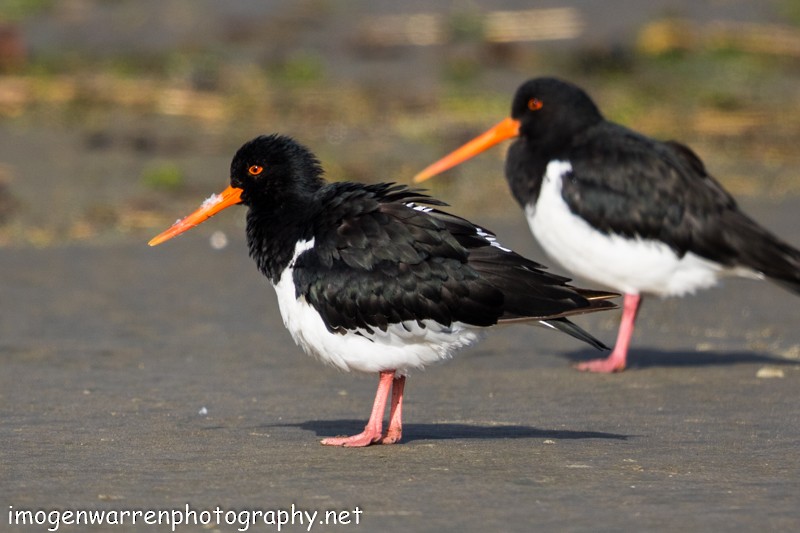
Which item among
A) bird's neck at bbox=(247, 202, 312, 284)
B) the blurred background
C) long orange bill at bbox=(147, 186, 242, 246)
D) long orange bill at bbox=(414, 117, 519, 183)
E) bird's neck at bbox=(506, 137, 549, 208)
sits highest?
the blurred background

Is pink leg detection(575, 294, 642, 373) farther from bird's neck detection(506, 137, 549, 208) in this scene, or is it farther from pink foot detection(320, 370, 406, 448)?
pink foot detection(320, 370, 406, 448)

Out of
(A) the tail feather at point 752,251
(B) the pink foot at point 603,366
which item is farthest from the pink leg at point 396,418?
(A) the tail feather at point 752,251

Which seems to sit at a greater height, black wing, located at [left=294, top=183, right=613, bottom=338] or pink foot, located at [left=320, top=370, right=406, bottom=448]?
black wing, located at [left=294, top=183, right=613, bottom=338]

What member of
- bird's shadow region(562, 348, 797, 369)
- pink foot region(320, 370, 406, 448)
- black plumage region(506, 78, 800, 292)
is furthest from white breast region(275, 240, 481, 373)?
black plumage region(506, 78, 800, 292)

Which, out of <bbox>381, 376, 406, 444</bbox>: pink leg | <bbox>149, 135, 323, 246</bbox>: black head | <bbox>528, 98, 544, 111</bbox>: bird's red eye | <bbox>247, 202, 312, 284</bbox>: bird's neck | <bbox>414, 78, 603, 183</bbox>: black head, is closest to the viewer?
<bbox>381, 376, 406, 444</bbox>: pink leg

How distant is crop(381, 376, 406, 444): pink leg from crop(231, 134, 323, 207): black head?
1.05 meters

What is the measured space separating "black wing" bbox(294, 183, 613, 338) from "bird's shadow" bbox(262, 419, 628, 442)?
2.20 ft

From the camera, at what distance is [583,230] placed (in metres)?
9.43

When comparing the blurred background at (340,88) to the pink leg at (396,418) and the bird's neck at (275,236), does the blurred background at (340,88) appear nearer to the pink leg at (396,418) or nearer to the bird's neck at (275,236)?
the bird's neck at (275,236)

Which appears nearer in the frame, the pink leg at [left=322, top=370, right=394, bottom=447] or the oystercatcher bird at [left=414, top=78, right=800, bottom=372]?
the pink leg at [left=322, top=370, right=394, bottom=447]

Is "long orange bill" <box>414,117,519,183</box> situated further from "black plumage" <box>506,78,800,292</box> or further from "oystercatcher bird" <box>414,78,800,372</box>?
"oystercatcher bird" <box>414,78,800,372</box>

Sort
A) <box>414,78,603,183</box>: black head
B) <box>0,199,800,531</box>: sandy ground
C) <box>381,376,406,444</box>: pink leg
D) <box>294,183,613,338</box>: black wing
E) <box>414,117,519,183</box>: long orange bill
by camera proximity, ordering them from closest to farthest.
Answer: <box>0,199,800,531</box>: sandy ground → <box>294,183,613,338</box>: black wing → <box>381,376,406,444</box>: pink leg → <box>414,78,603,183</box>: black head → <box>414,117,519,183</box>: long orange bill

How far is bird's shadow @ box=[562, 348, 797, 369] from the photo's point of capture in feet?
29.9

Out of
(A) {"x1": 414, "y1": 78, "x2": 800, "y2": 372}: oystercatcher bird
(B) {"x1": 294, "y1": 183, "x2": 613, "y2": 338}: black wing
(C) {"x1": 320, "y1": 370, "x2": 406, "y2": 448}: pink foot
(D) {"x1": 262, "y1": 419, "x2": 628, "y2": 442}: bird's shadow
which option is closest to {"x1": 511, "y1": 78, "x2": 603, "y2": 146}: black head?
(A) {"x1": 414, "y1": 78, "x2": 800, "y2": 372}: oystercatcher bird
